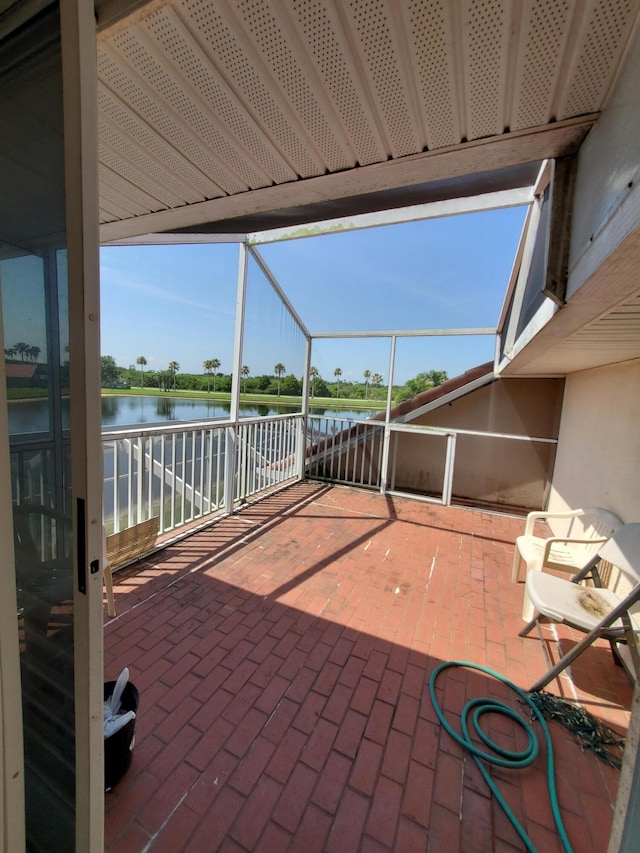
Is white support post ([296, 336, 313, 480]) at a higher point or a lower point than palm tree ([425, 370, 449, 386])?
lower

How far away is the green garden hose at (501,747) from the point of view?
118cm

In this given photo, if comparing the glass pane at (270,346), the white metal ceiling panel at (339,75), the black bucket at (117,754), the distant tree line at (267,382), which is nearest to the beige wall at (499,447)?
the distant tree line at (267,382)

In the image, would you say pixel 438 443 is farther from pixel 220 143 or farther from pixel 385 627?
pixel 220 143

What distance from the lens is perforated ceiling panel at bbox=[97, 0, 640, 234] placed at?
904 millimetres

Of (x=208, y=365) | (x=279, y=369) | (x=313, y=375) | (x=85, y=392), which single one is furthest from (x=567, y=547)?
(x=208, y=365)

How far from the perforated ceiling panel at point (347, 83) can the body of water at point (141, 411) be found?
114cm

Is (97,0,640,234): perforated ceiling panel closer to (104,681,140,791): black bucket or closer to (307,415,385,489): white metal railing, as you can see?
(104,681,140,791): black bucket

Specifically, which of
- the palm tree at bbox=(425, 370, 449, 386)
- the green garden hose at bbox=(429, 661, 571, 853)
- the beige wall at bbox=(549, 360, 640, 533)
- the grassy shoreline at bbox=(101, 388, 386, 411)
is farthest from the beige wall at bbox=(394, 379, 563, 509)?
the green garden hose at bbox=(429, 661, 571, 853)

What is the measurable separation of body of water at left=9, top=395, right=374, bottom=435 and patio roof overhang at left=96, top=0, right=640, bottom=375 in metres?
1.14

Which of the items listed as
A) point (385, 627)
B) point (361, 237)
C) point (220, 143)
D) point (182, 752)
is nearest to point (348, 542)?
point (385, 627)

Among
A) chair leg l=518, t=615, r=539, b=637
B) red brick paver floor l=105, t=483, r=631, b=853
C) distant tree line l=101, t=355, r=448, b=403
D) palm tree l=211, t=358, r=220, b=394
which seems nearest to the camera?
red brick paver floor l=105, t=483, r=631, b=853

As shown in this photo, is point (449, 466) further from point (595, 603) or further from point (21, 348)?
point (21, 348)

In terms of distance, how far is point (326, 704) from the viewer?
5.09 ft

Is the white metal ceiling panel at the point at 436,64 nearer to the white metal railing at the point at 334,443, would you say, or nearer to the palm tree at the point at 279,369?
the palm tree at the point at 279,369
